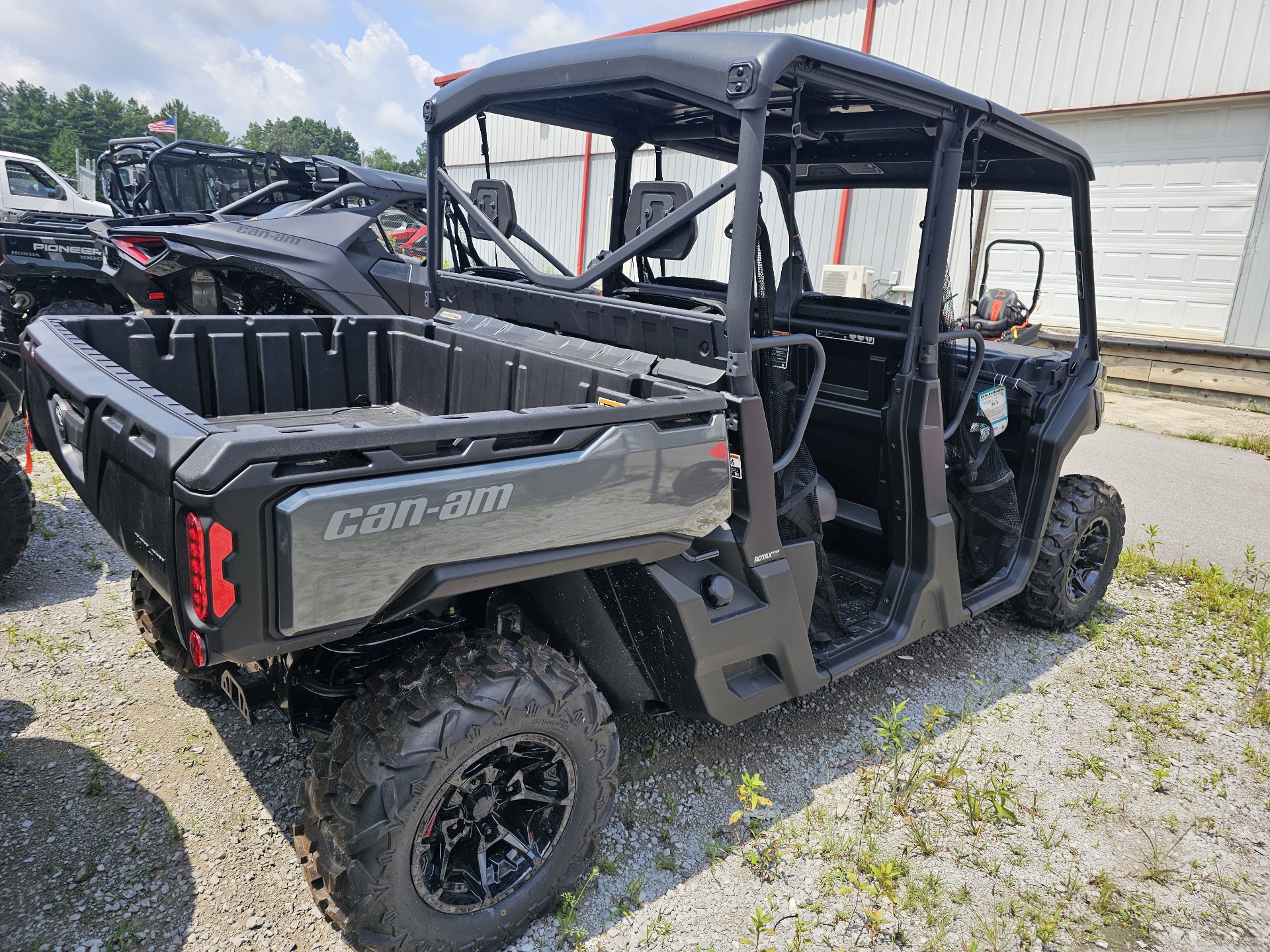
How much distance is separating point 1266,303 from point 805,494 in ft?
32.2

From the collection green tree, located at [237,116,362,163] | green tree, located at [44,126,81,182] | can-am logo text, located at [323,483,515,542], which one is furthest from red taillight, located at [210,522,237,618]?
green tree, located at [237,116,362,163]

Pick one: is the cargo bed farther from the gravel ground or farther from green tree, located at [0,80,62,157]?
green tree, located at [0,80,62,157]

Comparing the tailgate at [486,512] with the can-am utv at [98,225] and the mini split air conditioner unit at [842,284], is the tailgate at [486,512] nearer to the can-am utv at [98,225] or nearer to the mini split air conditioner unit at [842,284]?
the mini split air conditioner unit at [842,284]

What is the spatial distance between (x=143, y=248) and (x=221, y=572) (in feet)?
21.0

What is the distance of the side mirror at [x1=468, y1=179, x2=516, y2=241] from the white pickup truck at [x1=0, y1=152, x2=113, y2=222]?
45.3ft

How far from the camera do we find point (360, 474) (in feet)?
5.68

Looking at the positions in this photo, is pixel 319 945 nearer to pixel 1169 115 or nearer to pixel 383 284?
pixel 383 284

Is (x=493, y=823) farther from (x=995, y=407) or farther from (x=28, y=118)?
(x=28, y=118)

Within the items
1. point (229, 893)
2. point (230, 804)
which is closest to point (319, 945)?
point (229, 893)

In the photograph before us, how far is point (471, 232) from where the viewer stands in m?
3.44

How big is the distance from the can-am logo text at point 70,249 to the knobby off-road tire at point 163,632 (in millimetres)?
6158

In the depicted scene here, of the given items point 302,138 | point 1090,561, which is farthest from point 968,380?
point 302,138

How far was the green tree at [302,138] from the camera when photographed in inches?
4077

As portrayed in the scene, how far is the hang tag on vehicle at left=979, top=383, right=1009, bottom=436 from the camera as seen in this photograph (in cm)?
352
